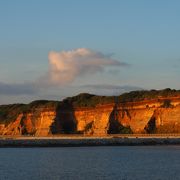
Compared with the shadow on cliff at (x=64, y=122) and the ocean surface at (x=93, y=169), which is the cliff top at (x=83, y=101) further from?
the ocean surface at (x=93, y=169)

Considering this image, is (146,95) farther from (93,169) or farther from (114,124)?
(93,169)

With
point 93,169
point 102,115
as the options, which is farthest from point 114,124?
point 93,169

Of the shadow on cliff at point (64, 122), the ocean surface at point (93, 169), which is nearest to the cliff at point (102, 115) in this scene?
the shadow on cliff at point (64, 122)

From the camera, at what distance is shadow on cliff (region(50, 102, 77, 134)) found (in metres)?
117

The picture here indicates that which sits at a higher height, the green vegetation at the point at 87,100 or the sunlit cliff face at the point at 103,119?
the green vegetation at the point at 87,100

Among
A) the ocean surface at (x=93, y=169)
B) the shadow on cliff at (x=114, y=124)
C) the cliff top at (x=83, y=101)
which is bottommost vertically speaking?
the ocean surface at (x=93, y=169)

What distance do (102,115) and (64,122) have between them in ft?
46.9

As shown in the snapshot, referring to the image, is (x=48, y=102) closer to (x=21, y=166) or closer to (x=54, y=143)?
(x=54, y=143)

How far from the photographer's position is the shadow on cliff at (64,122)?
4604 inches

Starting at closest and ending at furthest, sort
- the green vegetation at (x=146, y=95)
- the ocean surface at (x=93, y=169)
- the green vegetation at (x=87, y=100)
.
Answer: the ocean surface at (x=93, y=169) → the green vegetation at (x=146, y=95) → the green vegetation at (x=87, y=100)

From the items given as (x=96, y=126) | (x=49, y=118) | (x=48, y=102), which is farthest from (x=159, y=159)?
(x=48, y=102)

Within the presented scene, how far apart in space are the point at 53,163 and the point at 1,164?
13.5 feet

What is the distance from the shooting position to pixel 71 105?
12081 cm

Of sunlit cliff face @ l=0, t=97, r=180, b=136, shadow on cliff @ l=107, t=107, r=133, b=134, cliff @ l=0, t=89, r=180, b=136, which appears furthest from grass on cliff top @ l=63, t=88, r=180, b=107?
shadow on cliff @ l=107, t=107, r=133, b=134
